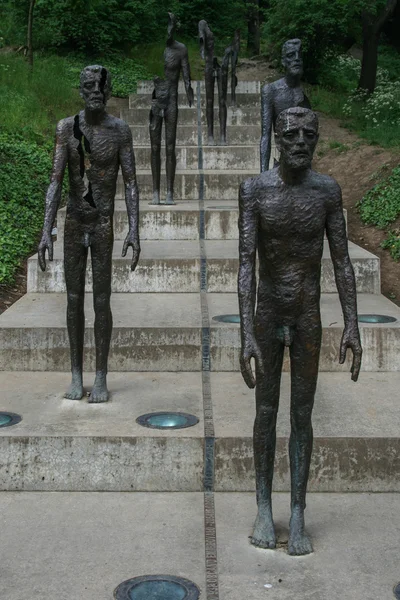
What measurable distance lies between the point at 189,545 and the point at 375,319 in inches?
158

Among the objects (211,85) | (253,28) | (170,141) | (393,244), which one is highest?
(253,28)

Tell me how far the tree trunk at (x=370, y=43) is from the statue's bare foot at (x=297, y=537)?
1480 cm

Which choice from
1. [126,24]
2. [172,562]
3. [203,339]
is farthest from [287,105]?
[126,24]

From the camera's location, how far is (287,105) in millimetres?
9625

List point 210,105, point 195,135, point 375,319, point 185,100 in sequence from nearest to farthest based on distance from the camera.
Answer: point 375,319 → point 210,105 → point 195,135 → point 185,100

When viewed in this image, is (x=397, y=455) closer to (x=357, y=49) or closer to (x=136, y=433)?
(x=136, y=433)

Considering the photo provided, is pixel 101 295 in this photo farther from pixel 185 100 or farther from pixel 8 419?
pixel 185 100

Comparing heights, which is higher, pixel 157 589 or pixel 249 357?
pixel 249 357

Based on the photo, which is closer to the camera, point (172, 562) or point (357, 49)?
point (172, 562)

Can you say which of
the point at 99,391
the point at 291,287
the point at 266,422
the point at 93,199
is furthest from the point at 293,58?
the point at 266,422

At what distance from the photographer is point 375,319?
334 inches

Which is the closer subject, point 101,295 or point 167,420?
point 167,420

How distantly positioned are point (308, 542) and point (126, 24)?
1929 cm

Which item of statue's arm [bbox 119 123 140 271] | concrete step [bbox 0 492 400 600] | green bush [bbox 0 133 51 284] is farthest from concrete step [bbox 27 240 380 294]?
concrete step [bbox 0 492 400 600]
